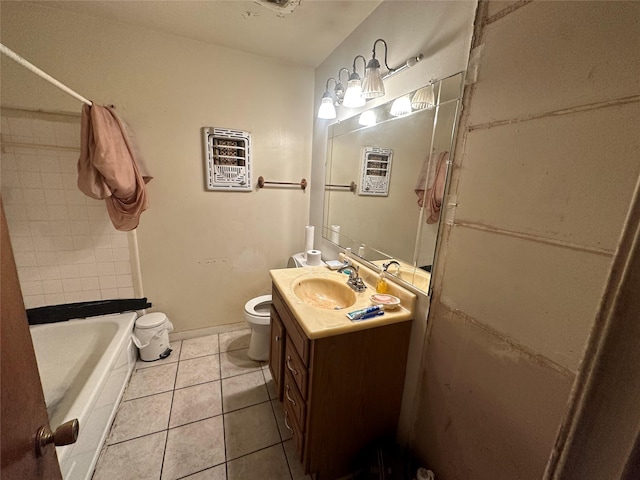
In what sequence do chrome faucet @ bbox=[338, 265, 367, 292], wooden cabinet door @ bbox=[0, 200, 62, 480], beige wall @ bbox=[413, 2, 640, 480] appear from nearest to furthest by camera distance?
1. wooden cabinet door @ bbox=[0, 200, 62, 480]
2. beige wall @ bbox=[413, 2, 640, 480]
3. chrome faucet @ bbox=[338, 265, 367, 292]

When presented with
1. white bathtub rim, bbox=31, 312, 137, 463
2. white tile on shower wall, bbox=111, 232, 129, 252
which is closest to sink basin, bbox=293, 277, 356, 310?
white bathtub rim, bbox=31, 312, 137, 463

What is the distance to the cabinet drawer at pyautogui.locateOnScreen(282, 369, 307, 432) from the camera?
1.09 meters

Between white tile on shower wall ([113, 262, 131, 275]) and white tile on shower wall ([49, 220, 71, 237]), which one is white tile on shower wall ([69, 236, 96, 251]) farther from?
white tile on shower wall ([113, 262, 131, 275])

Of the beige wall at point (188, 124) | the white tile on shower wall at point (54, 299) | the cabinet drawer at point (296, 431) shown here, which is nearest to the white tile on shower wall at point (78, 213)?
the beige wall at point (188, 124)

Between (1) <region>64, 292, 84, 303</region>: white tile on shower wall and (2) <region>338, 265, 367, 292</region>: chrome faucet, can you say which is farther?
(1) <region>64, 292, 84, 303</region>: white tile on shower wall

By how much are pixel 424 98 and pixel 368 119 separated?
16.7 inches

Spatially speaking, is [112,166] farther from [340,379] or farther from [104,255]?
[340,379]

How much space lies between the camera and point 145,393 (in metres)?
1.59

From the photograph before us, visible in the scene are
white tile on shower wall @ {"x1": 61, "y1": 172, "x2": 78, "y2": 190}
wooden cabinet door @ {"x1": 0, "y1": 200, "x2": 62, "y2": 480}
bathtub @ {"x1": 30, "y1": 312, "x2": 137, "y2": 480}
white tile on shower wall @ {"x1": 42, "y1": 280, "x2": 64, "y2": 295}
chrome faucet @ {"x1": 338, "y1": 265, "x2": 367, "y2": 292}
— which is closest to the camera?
wooden cabinet door @ {"x1": 0, "y1": 200, "x2": 62, "y2": 480}

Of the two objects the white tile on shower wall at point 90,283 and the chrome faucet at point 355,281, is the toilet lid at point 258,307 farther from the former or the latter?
the white tile on shower wall at point 90,283

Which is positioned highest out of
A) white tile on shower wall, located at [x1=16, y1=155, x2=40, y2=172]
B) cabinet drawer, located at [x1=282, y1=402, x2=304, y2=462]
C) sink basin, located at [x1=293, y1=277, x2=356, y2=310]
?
white tile on shower wall, located at [x1=16, y1=155, x2=40, y2=172]

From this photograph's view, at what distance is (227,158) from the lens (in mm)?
1920

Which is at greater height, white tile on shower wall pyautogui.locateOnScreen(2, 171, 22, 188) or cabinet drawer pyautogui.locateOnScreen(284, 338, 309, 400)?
white tile on shower wall pyautogui.locateOnScreen(2, 171, 22, 188)

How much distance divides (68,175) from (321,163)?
5.52 ft
